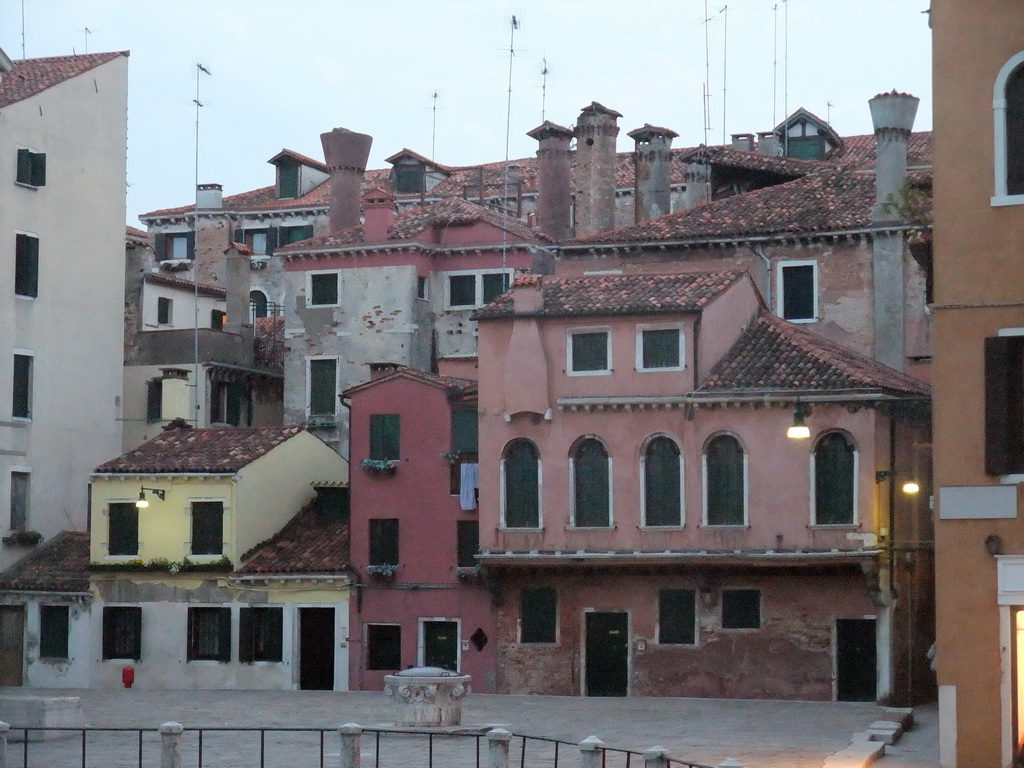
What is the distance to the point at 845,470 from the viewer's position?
38.1 metres

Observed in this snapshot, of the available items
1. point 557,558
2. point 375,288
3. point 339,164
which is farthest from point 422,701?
point 339,164

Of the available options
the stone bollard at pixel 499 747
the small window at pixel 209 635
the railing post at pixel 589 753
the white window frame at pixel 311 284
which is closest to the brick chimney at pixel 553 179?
the white window frame at pixel 311 284

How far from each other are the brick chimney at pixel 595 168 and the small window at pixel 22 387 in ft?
48.2

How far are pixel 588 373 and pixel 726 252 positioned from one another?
23.7 ft

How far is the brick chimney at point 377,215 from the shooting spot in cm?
5122

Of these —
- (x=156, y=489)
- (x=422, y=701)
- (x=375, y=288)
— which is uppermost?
(x=375, y=288)

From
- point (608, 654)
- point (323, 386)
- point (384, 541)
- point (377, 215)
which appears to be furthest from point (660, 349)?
point (323, 386)

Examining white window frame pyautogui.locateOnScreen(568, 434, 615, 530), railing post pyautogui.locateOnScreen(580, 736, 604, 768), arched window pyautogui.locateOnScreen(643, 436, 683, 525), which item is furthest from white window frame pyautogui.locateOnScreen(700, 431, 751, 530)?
railing post pyautogui.locateOnScreen(580, 736, 604, 768)

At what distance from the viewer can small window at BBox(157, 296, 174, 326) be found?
2296 inches

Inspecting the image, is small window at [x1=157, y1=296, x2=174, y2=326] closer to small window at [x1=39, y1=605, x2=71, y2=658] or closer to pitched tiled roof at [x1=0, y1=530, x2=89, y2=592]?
pitched tiled roof at [x1=0, y1=530, x2=89, y2=592]

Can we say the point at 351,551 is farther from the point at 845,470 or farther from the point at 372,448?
the point at 845,470

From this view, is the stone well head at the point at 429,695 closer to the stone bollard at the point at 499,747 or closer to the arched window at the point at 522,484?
the stone bollard at the point at 499,747

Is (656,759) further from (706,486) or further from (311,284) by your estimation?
(311,284)

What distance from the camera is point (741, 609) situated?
1537 inches
